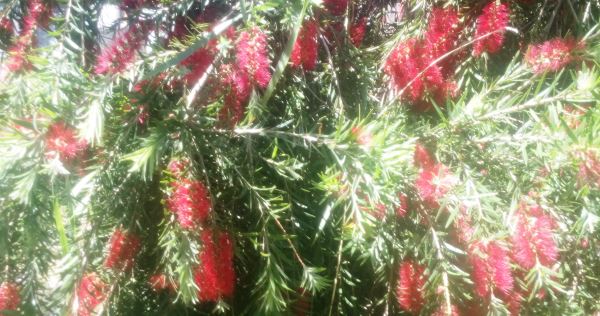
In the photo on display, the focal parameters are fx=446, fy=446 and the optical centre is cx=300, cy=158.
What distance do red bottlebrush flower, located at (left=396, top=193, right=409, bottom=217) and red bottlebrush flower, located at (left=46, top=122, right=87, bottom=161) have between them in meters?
0.37

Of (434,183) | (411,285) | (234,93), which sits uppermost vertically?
(234,93)

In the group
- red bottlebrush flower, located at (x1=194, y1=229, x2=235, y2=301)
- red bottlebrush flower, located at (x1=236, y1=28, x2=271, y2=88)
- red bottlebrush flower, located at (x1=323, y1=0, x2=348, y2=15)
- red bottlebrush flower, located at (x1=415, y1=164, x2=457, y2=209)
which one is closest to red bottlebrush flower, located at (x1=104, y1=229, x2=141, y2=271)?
red bottlebrush flower, located at (x1=194, y1=229, x2=235, y2=301)

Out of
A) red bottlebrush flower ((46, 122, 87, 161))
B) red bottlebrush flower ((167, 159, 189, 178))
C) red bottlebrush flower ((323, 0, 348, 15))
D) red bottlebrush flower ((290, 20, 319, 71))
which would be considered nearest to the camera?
red bottlebrush flower ((46, 122, 87, 161))

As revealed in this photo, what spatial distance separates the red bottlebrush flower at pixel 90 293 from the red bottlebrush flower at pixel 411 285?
370 millimetres

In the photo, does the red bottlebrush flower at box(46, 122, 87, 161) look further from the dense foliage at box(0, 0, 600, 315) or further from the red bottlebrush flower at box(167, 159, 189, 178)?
the red bottlebrush flower at box(167, 159, 189, 178)

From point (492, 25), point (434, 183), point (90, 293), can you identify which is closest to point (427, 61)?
point (492, 25)

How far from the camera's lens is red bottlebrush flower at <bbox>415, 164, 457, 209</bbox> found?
1.75ft

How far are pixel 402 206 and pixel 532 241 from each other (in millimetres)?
155

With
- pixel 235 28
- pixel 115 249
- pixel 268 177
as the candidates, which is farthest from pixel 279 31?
pixel 115 249

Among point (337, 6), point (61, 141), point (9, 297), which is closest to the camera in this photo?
point (61, 141)

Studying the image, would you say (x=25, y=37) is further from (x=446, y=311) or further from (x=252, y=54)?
(x=446, y=311)

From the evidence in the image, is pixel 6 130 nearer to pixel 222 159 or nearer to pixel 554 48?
pixel 222 159

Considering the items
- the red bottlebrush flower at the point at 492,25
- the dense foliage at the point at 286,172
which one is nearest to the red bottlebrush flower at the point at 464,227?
the dense foliage at the point at 286,172

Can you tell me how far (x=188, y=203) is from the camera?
0.49 metres
